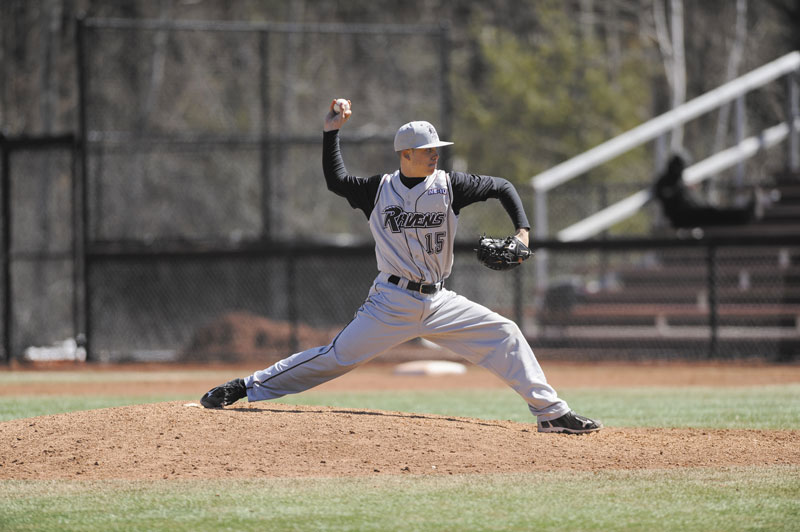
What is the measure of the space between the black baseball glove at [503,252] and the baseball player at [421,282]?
3.0 inches

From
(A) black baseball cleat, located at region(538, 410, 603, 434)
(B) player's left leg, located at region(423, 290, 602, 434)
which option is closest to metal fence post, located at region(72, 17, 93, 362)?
(B) player's left leg, located at region(423, 290, 602, 434)

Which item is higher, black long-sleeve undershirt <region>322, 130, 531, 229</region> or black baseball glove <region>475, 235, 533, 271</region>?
black long-sleeve undershirt <region>322, 130, 531, 229</region>

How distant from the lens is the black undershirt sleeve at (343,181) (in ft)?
22.2

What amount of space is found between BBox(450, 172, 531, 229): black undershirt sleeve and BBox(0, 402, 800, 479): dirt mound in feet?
4.37

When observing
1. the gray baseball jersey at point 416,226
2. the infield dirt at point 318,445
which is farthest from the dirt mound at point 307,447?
the gray baseball jersey at point 416,226

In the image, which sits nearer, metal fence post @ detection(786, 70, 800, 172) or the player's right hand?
the player's right hand

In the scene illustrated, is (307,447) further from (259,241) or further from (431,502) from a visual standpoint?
(259,241)

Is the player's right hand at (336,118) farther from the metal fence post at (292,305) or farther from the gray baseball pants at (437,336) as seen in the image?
the metal fence post at (292,305)

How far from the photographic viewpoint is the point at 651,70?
3266cm

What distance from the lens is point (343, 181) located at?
676 cm

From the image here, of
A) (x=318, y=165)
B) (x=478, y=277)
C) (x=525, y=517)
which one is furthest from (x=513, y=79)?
(x=525, y=517)

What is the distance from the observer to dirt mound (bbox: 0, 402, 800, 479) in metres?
5.82

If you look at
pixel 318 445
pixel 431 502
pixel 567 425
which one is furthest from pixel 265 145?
pixel 431 502

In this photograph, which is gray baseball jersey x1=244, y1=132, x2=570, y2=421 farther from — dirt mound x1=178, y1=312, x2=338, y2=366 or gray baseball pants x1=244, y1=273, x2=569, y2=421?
dirt mound x1=178, y1=312, x2=338, y2=366
